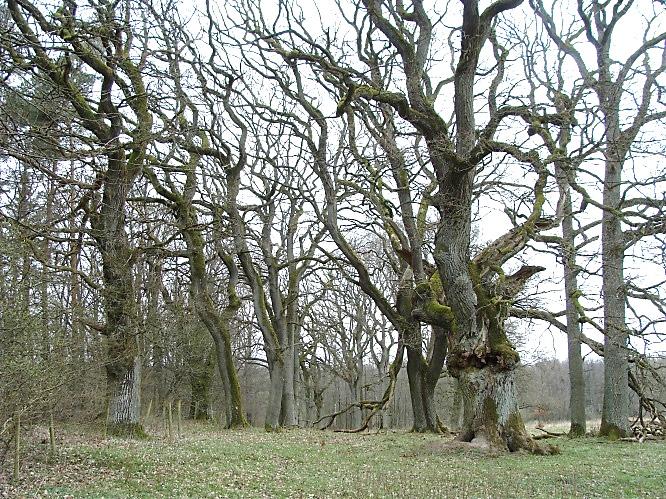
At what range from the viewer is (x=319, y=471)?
9.43 m

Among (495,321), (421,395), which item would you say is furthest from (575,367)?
(495,321)

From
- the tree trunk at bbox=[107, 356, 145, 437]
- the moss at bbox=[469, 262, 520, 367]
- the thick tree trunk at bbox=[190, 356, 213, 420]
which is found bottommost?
the thick tree trunk at bbox=[190, 356, 213, 420]

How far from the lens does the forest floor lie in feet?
25.0

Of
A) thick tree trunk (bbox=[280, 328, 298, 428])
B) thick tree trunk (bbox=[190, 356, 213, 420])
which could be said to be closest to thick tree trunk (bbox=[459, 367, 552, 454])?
thick tree trunk (bbox=[280, 328, 298, 428])

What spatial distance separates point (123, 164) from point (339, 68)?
5400 millimetres

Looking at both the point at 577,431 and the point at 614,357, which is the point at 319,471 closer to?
the point at 614,357

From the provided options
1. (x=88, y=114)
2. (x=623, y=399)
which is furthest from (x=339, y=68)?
(x=623, y=399)

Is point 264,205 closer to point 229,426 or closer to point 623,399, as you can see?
point 229,426

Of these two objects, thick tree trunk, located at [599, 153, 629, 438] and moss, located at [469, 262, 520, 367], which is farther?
thick tree trunk, located at [599, 153, 629, 438]

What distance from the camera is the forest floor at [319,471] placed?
7629 mm

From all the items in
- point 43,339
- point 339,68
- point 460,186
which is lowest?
point 43,339

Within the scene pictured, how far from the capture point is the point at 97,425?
15.9 metres

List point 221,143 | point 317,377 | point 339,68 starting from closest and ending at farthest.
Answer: point 339,68 < point 221,143 < point 317,377

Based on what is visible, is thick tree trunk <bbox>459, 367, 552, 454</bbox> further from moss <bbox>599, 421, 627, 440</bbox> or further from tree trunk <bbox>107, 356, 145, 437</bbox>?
tree trunk <bbox>107, 356, 145, 437</bbox>
